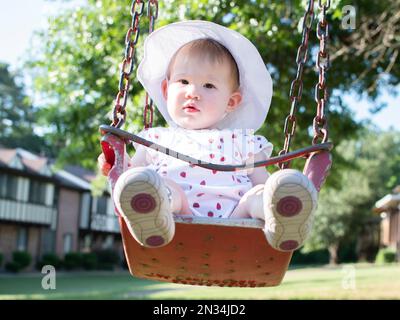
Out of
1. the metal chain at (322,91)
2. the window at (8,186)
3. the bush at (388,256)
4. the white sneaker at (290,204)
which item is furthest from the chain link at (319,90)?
the bush at (388,256)

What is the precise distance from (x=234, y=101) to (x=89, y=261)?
30.7 m

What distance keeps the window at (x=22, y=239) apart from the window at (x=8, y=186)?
6.06ft

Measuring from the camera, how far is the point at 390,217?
41.3 metres

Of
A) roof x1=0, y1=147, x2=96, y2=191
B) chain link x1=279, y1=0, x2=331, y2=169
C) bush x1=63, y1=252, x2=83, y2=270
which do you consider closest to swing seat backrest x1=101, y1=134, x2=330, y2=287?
chain link x1=279, y1=0, x2=331, y2=169

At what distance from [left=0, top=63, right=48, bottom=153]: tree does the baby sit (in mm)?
45041

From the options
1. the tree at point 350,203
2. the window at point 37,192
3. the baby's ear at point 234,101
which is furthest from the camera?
the tree at point 350,203

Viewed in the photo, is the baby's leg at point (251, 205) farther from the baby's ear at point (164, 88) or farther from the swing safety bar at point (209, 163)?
the baby's ear at point (164, 88)

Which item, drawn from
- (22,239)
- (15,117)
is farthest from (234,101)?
(15,117)

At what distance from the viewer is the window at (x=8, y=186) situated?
92.9 ft

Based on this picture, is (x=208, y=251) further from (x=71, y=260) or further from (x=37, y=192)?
(x=71, y=260)

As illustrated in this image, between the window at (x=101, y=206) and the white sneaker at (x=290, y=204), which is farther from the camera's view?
the window at (x=101, y=206)

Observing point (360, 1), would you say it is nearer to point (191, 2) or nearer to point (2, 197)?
point (191, 2)

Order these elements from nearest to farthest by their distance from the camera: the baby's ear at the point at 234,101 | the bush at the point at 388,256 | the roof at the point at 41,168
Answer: the baby's ear at the point at 234,101
the roof at the point at 41,168
the bush at the point at 388,256

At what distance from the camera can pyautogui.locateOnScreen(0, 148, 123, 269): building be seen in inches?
1123
